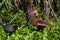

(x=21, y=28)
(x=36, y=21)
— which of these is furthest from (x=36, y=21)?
(x=21, y=28)

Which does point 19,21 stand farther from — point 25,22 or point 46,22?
point 46,22

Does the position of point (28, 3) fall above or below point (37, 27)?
above

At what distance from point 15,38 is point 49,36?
0.32 m

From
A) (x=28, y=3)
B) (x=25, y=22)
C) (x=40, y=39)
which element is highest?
(x=28, y=3)

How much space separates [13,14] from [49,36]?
48 cm

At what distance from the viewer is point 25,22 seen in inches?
72.7

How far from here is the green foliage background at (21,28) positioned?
5.56 ft

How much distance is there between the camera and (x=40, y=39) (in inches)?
66.2

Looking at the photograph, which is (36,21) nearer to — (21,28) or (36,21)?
(36,21)

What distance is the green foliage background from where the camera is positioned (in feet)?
5.56

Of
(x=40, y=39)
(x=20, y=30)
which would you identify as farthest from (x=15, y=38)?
(x=40, y=39)

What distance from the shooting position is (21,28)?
178 cm

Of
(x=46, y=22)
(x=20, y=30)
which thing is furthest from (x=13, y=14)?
(x=46, y=22)

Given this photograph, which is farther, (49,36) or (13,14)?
(13,14)
